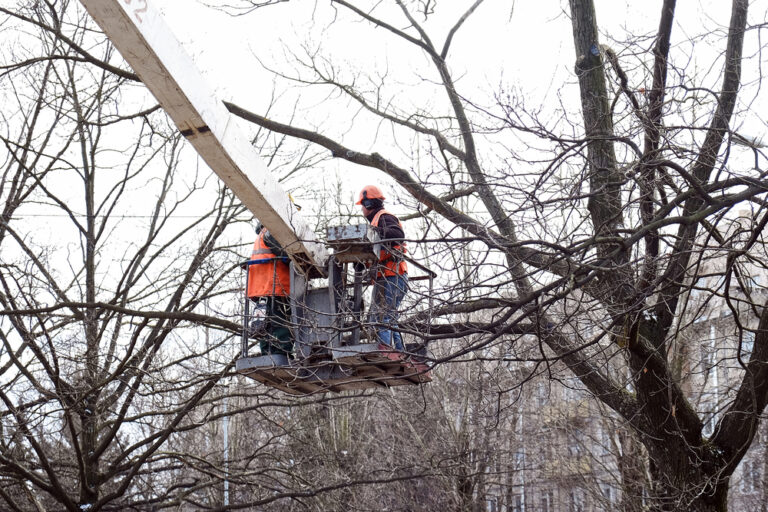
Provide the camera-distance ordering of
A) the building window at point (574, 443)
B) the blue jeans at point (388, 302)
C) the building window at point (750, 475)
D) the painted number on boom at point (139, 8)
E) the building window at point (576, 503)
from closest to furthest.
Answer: the painted number on boom at point (139, 8) < the blue jeans at point (388, 302) < the building window at point (750, 475) < the building window at point (574, 443) < the building window at point (576, 503)

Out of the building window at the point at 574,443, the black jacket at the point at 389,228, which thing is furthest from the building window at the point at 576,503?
the black jacket at the point at 389,228

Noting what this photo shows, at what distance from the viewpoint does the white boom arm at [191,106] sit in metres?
4.96

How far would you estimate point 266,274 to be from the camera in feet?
25.6

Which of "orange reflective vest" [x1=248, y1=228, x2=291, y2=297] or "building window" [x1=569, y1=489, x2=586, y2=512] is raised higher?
"orange reflective vest" [x1=248, y1=228, x2=291, y2=297]

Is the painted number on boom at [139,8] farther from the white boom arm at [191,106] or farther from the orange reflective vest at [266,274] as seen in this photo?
the orange reflective vest at [266,274]

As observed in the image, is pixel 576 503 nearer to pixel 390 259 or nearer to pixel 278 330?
pixel 278 330

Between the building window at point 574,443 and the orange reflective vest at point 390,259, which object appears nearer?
the orange reflective vest at point 390,259

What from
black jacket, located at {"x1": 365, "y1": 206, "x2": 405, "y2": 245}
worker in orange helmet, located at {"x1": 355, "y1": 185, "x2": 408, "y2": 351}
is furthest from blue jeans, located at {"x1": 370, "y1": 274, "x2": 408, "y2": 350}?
black jacket, located at {"x1": 365, "y1": 206, "x2": 405, "y2": 245}

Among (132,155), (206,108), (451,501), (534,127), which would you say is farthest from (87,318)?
(451,501)

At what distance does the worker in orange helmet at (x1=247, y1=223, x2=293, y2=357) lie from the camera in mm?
7676

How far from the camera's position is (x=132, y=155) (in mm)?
13086

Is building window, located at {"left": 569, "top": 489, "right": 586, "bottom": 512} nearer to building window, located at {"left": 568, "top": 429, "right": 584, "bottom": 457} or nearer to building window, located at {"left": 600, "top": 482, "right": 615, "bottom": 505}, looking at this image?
building window, located at {"left": 600, "top": 482, "right": 615, "bottom": 505}

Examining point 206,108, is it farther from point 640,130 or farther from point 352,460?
point 352,460

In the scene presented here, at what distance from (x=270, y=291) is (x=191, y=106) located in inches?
99.2
